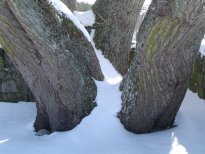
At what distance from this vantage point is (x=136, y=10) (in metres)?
4.90

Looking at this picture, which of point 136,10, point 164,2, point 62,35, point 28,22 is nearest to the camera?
point 164,2

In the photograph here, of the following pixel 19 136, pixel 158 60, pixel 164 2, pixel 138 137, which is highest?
pixel 164 2

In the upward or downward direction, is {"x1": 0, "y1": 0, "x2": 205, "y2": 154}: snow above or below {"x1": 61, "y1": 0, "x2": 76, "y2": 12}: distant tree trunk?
below

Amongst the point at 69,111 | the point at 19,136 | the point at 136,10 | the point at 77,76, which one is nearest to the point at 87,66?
the point at 77,76

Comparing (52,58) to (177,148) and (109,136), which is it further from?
(177,148)

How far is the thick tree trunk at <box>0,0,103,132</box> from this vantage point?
11.2 feet

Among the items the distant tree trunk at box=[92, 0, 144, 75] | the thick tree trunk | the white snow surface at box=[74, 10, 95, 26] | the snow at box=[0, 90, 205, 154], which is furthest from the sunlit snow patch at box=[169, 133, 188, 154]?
the white snow surface at box=[74, 10, 95, 26]

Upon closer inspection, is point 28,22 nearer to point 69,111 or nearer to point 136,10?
point 69,111

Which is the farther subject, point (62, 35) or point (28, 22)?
point (62, 35)

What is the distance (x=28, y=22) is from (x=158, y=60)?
1.21 metres

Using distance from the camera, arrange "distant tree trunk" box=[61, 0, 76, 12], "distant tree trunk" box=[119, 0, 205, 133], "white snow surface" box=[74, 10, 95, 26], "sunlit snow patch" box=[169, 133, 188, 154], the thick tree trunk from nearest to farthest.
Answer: "distant tree trunk" box=[119, 0, 205, 133], "sunlit snow patch" box=[169, 133, 188, 154], the thick tree trunk, "white snow surface" box=[74, 10, 95, 26], "distant tree trunk" box=[61, 0, 76, 12]

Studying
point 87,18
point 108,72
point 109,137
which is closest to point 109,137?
point 109,137

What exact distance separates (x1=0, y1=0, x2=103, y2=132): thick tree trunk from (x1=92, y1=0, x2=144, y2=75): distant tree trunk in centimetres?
92

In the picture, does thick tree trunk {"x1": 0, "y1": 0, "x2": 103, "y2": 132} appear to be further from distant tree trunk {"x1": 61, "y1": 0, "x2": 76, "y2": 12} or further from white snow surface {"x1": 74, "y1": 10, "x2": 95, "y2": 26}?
distant tree trunk {"x1": 61, "y1": 0, "x2": 76, "y2": 12}
